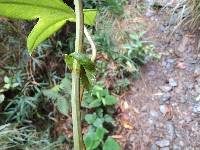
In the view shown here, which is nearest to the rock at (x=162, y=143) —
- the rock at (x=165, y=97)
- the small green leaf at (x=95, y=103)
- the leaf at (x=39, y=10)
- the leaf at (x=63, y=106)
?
the rock at (x=165, y=97)

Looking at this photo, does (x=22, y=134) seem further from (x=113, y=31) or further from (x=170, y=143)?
(x=113, y=31)

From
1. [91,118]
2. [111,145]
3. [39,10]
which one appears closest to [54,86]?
[91,118]

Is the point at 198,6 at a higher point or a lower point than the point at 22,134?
higher

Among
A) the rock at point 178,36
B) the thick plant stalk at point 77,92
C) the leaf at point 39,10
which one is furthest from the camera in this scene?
the rock at point 178,36

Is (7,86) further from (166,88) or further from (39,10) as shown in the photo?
(39,10)

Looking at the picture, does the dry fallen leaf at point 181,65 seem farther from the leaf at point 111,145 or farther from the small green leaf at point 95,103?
the leaf at point 111,145

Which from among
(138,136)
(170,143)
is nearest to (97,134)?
(138,136)
